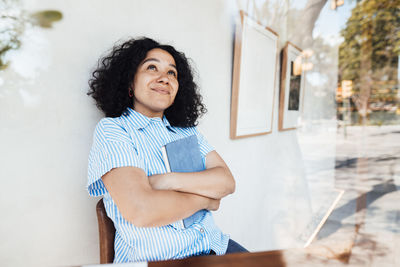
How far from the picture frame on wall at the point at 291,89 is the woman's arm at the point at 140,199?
6.58ft

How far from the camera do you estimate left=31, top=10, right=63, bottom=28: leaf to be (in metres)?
0.85

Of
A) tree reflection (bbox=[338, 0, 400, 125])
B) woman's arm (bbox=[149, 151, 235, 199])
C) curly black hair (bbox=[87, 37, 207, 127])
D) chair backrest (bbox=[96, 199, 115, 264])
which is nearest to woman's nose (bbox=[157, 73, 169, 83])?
curly black hair (bbox=[87, 37, 207, 127])

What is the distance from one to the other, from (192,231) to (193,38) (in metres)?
1.10

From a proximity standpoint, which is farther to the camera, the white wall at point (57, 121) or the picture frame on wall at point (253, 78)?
the picture frame on wall at point (253, 78)

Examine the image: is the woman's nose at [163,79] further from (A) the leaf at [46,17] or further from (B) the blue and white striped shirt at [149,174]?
(A) the leaf at [46,17]

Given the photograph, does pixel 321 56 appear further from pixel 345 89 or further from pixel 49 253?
pixel 49 253

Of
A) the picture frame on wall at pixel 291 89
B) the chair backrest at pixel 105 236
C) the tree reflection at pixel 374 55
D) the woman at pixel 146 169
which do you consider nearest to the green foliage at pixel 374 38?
the tree reflection at pixel 374 55

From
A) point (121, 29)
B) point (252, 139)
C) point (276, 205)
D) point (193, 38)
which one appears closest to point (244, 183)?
point (252, 139)

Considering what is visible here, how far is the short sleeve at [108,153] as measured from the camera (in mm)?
794

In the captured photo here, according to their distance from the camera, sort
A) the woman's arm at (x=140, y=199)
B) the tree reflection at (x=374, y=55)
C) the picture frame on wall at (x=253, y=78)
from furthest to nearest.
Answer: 1. the tree reflection at (x=374, y=55)
2. the picture frame on wall at (x=253, y=78)
3. the woman's arm at (x=140, y=199)

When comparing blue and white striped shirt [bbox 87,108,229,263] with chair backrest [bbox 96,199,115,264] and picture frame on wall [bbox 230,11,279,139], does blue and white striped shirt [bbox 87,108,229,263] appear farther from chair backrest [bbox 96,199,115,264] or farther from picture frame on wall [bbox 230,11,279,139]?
picture frame on wall [bbox 230,11,279,139]

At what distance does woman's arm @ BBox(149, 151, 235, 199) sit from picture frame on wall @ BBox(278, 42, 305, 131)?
1.70m

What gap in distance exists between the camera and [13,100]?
0.80 metres

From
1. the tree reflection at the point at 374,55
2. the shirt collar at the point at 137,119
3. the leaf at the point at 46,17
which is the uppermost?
the tree reflection at the point at 374,55
